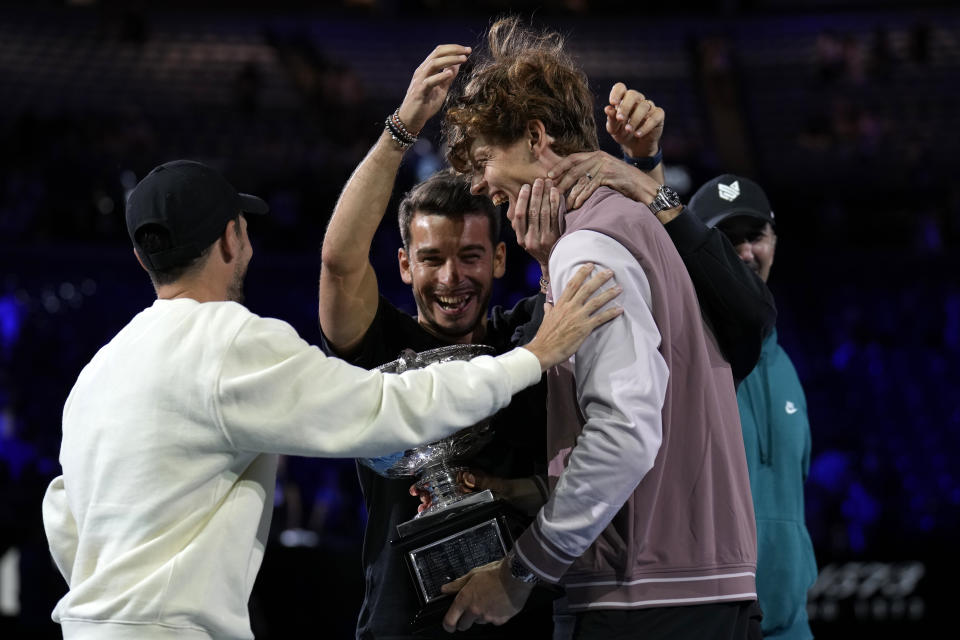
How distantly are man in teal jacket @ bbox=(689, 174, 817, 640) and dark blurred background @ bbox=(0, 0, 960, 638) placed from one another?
2.67ft

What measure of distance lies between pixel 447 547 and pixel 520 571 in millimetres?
172

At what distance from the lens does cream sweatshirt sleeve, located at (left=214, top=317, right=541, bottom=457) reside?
2098 millimetres

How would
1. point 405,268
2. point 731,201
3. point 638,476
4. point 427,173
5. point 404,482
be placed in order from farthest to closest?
point 427,173 → point 731,201 → point 405,268 → point 404,482 → point 638,476

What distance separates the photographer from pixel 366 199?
2604 millimetres

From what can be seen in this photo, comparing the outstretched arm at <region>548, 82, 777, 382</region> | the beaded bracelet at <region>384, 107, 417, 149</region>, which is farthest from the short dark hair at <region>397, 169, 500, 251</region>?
the outstretched arm at <region>548, 82, 777, 382</region>

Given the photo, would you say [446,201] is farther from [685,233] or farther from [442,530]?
[442,530]

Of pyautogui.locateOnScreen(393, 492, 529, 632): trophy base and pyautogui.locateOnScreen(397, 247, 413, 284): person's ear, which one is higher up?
pyautogui.locateOnScreen(397, 247, 413, 284): person's ear

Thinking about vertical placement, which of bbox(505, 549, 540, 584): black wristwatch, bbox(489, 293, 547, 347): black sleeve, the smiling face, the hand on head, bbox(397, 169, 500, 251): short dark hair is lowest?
bbox(505, 549, 540, 584): black wristwatch

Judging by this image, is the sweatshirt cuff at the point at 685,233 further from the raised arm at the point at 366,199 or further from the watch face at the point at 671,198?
the raised arm at the point at 366,199

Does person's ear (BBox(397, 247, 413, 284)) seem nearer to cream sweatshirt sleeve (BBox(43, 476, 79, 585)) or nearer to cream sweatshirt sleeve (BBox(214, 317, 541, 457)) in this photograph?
cream sweatshirt sleeve (BBox(214, 317, 541, 457))

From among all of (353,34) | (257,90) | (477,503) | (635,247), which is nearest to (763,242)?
(635,247)

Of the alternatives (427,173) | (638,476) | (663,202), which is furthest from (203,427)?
(427,173)

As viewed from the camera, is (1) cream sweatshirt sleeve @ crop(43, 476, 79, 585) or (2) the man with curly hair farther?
(1) cream sweatshirt sleeve @ crop(43, 476, 79, 585)

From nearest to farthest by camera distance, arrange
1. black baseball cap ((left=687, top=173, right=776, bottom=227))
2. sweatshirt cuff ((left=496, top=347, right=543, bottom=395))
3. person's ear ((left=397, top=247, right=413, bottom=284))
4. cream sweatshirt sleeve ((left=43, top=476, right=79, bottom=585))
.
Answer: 1. sweatshirt cuff ((left=496, top=347, right=543, bottom=395))
2. cream sweatshirt sleeve ((left=43, top=476, right=79, bottom=585))
3. person's ear ((left=397, top=247, right=413, bottom=284))
4. black baseball cap ((left=687, top=173, right=776, bottom=227))
